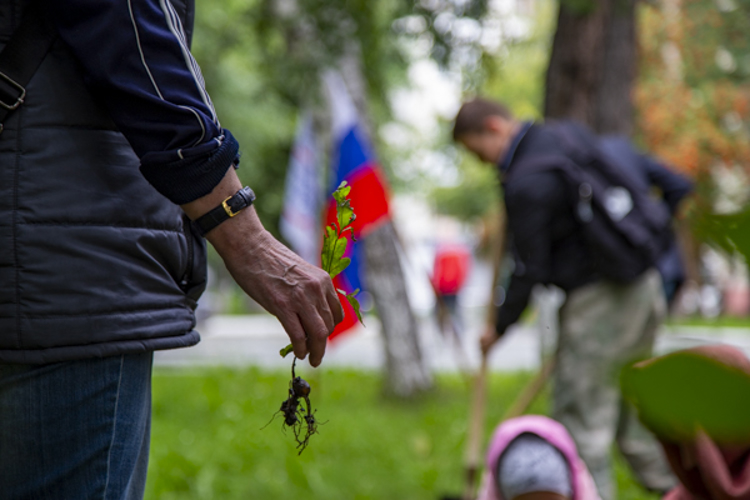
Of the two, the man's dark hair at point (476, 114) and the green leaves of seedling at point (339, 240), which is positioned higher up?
the green leaves of seedling at point (339, 240)

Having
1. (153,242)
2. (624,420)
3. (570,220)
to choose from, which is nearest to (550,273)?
(570,220)

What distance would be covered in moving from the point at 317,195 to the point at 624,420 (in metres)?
3.55

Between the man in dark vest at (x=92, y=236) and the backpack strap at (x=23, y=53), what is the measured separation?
1 centimetres

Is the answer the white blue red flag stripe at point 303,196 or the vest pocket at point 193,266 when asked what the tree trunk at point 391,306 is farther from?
the vest pocket at point 193,266

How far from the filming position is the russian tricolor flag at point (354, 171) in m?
5.09

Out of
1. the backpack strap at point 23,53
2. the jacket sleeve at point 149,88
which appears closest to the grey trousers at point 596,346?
the jacket sleeve at point 149,88

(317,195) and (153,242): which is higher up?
(153,242)

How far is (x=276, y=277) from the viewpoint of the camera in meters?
1.08

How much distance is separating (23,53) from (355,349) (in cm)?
1319

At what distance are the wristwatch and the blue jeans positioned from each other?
0.78 feet

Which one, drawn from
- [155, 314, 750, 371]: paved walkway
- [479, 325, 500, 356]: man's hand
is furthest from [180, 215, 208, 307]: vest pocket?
[155, 314, 750, 371]: paved walkway

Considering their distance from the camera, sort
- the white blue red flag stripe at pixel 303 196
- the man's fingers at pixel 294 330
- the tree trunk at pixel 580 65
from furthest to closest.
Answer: the white blue red flag stripe at pixel 303 196 < the tree trunk at pixel 580 65 < the man's fingers at pixel 294 330

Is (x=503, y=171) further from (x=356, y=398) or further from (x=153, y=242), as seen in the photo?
(x=356, y=398)

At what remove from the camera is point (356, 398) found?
689 centimetres
